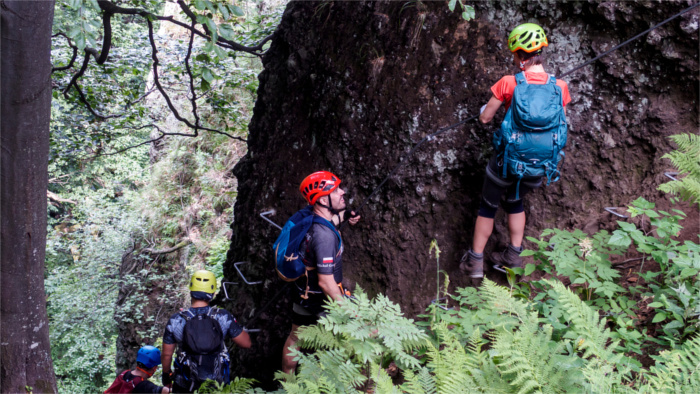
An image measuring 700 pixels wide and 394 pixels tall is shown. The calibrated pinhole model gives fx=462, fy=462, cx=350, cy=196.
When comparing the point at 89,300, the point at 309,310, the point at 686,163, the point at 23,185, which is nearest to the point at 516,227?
the point at 686,163

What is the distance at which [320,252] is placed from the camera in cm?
400

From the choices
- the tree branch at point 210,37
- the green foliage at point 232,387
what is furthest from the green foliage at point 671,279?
the tree branch at point 210,37

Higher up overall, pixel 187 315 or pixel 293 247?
pixel 293 247

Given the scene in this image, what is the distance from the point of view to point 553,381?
2646 millimetres

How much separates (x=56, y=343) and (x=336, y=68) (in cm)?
1411

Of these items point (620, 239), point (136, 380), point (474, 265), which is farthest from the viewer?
point (136, 380)

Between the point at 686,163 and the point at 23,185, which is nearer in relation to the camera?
the point at 23,185

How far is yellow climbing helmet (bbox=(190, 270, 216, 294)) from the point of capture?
15.9 feet

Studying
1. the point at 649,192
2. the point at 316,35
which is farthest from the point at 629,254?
the point at 316,35

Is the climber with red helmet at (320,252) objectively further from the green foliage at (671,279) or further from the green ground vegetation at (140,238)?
the green ground vegetation at (140,238)

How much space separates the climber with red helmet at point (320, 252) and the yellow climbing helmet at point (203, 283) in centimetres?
105

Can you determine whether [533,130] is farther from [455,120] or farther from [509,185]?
[455,120]

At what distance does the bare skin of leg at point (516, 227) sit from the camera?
4.46 m

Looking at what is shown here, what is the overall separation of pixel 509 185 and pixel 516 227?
0.45 meters
